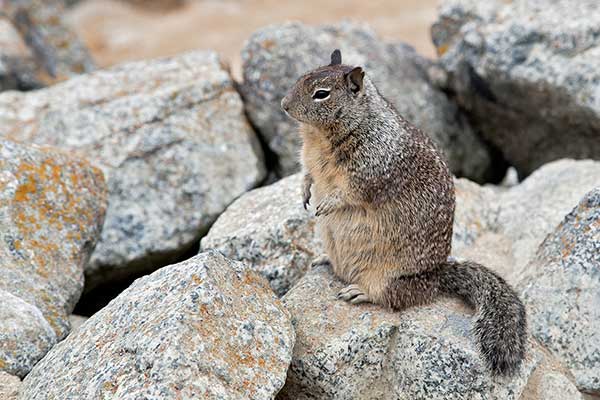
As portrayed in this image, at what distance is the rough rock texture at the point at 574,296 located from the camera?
5031mm

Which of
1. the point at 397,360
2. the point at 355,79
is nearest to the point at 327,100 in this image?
the point at 355,79

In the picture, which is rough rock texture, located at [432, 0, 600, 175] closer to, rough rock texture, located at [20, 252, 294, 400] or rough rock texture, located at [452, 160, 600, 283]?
rough rock texture, located at [452, 160, 600, 283]

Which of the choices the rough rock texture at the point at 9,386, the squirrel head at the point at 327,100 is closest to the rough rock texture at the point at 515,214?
the squirrel head at the point at 327,100

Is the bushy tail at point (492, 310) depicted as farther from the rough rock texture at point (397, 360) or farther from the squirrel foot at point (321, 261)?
the squirrel foot at point (321, 261)

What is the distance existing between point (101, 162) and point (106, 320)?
3.14 m

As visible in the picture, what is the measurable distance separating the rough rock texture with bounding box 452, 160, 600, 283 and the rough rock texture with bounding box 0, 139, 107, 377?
2.92 m

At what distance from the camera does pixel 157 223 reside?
7.33m

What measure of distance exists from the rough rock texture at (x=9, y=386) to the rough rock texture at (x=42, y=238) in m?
0.19

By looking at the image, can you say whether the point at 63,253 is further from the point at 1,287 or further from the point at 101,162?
the point at 101,162

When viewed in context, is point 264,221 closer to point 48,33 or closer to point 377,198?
point 377,198

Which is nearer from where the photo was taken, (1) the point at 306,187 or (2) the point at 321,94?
(2) the point at 321,94

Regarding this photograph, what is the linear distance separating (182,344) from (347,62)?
16.7 ft

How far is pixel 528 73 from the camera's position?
7672 mm

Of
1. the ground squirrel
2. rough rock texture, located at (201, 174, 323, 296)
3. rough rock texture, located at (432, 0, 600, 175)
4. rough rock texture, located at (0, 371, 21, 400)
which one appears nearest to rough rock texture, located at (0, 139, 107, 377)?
rough rock texture, located at (0, 371, 21, 400)
